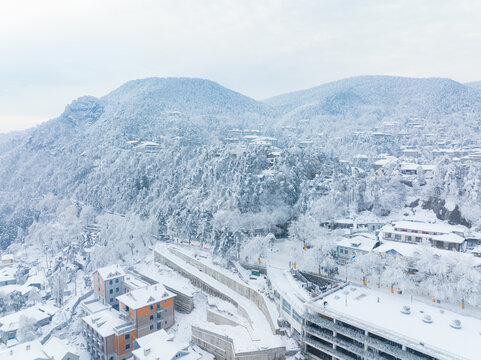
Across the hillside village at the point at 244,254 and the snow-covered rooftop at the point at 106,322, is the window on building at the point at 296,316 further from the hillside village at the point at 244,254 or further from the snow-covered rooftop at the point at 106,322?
the snow-covered rooftop at the point at 106,322

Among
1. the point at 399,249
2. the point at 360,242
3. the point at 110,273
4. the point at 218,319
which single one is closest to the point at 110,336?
the point at 110,273

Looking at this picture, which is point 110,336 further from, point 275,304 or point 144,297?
point 275,304

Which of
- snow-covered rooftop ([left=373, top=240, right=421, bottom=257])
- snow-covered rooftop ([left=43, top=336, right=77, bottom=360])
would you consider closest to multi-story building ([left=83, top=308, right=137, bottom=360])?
snow-covered rooftop ([left=43, top=336, right=77, bottom=360])

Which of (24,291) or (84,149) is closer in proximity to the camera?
(24,291)

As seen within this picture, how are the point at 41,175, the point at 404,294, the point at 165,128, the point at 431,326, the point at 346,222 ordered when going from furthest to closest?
the point at 165,128 < the point at 41,175 < the point at 346,222 < the point at 404,294 < the point at 431,326

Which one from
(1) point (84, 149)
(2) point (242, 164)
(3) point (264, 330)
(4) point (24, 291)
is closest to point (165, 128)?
(1) point (84, 149)

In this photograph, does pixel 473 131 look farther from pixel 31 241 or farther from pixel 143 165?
pixel 31 241

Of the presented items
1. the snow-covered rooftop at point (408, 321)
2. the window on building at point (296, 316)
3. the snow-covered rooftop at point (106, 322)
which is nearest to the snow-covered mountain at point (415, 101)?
the snow-covered rooftop at point (408, 321)
